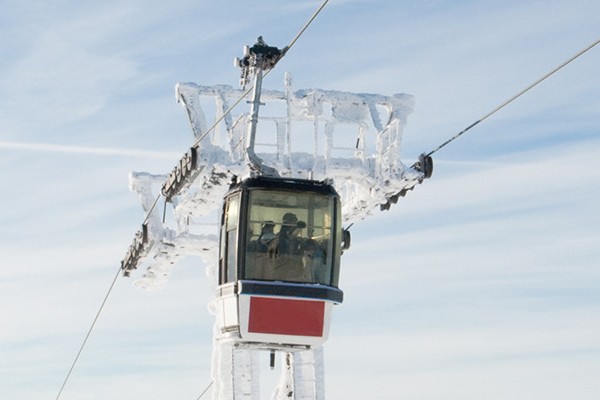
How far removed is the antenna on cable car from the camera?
67.5ft

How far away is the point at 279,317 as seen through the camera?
19141 millimetres

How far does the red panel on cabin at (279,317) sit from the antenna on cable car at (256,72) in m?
2.38

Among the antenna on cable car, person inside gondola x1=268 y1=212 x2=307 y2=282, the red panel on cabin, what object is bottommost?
the red panel on cabin

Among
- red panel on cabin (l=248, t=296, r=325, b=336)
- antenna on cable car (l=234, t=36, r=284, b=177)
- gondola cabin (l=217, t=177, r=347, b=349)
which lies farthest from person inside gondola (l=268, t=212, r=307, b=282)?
antenna on cable car (l=234, t=36, r=284, b=177)

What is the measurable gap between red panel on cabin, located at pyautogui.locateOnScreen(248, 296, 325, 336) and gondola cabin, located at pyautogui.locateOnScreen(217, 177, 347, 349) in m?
0.01

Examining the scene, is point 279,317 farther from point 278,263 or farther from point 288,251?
point 288,251

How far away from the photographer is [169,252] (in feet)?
78.8

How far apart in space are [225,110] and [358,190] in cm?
277

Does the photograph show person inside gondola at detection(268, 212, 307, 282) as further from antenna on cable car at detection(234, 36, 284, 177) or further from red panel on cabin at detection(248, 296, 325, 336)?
antenna on cable car at detection(234, 36, 284, 177)

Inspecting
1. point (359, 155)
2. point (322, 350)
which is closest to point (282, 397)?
point (322, 350)

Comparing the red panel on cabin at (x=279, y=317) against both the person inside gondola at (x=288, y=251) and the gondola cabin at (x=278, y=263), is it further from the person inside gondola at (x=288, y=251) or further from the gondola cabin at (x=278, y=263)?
the person inside gondola at (x=288, y=251)

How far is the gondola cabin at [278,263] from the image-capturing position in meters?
19.2

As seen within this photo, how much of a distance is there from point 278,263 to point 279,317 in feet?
3.07

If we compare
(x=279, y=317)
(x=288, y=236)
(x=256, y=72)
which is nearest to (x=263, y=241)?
(x=288, y=236)
